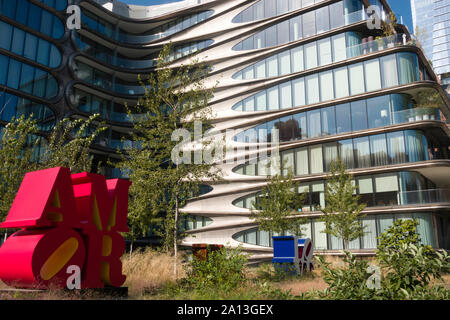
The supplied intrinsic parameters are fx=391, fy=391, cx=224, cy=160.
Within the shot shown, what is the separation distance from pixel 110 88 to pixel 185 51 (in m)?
10.2

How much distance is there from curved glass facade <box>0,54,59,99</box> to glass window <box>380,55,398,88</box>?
31.2 metres

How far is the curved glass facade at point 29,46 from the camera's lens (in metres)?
35.6

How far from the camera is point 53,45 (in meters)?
40.0

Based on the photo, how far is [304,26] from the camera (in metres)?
37.8

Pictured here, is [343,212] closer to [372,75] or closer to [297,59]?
[372,75]

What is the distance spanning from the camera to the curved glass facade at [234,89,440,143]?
30.8 meters

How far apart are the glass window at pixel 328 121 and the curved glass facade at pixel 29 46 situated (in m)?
27.3

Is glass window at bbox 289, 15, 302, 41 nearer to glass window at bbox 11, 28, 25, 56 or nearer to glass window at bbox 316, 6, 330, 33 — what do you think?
glass window at bbox 316, 6, 330, 33

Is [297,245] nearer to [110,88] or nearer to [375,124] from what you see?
[375,124]

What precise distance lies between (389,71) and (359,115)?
424 cm

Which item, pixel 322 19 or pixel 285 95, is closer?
pixel 322 19

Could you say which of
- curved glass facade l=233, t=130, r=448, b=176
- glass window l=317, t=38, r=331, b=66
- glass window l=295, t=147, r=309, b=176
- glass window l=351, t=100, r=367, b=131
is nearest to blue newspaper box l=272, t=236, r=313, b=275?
curved glass facade l=233, t=130, r=448, b=176

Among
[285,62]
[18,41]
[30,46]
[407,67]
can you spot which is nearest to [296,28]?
[285,62]

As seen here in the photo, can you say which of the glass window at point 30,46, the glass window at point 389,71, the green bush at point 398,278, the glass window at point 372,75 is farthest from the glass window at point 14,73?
the green bush at point 398,278
